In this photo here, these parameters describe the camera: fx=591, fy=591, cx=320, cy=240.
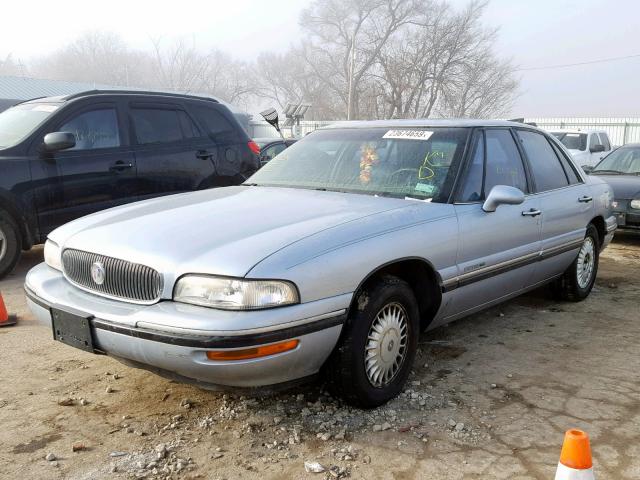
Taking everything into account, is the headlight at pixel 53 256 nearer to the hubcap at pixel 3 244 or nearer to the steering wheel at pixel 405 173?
the steering wheel at pixel 405 173

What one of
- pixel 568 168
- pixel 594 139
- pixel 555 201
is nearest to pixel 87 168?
pixel 555 201

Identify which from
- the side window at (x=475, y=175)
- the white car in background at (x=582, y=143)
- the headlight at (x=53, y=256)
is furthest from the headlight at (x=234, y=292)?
the white car in background at (x=582, y=143)

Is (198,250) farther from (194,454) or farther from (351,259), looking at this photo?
(194,454)

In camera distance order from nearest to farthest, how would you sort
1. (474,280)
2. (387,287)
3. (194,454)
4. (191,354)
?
(191,354)
(194,454)
(387,287)
(474,280)

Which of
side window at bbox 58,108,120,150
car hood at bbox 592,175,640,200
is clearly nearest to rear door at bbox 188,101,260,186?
side window at bbox 58,108,120,150

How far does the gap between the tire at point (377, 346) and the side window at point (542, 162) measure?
192cm

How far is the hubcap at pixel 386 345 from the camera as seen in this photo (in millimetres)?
3033

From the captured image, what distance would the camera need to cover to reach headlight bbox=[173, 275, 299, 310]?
2.52 metres

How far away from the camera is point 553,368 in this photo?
3770 mm

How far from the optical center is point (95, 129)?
20.0ft

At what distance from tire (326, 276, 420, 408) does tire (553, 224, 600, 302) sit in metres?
2.42

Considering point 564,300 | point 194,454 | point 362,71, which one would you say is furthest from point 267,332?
point 362,71

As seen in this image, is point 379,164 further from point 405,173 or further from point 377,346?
point 377,346

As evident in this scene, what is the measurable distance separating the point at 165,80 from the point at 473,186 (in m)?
61.3
